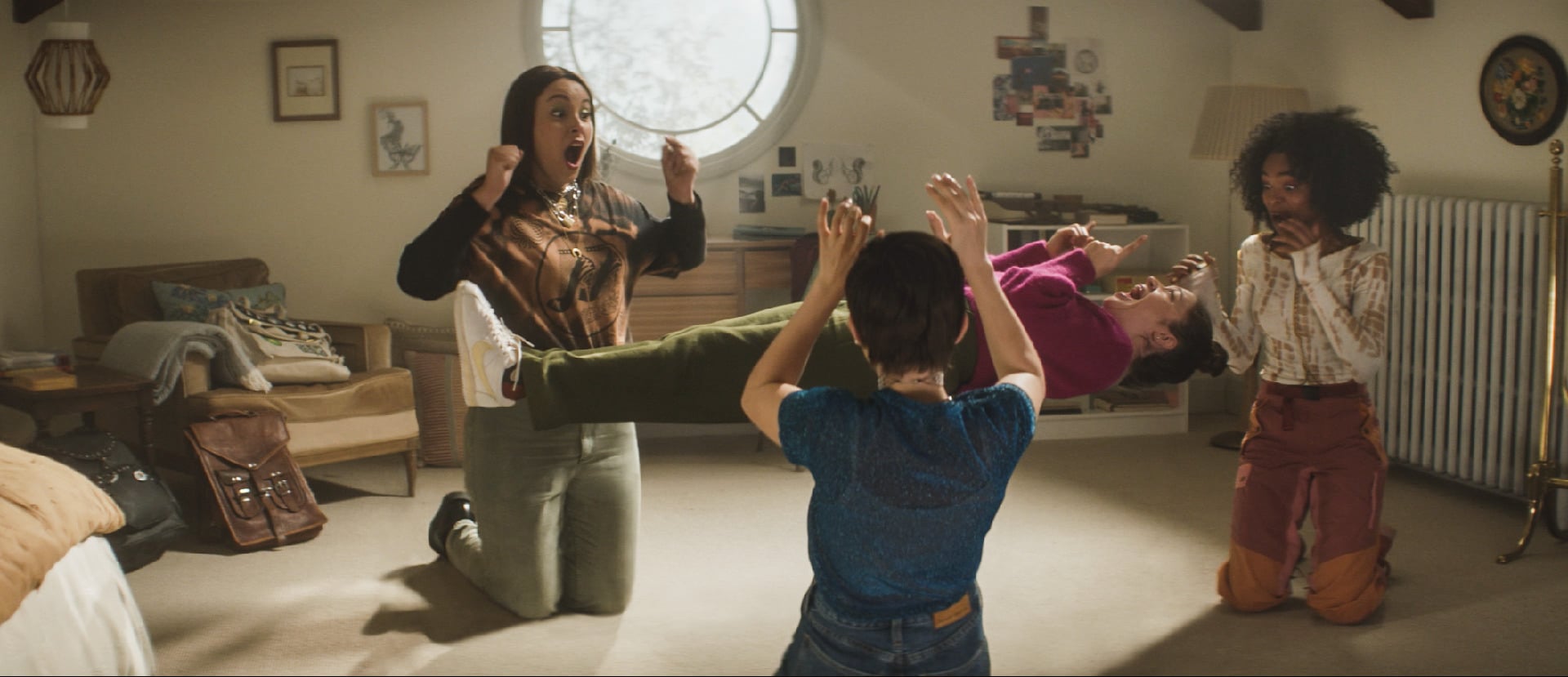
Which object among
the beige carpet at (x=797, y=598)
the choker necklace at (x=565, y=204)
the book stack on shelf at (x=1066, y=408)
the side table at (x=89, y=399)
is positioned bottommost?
the beige carpet at (x=797, y=598)

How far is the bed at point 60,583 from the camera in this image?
2.55 meters

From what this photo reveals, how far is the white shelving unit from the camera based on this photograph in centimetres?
537

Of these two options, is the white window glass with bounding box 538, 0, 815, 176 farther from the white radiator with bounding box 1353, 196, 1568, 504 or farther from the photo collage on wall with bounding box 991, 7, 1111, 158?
the white radiator with bounding box 1353, 196, 1568, 504

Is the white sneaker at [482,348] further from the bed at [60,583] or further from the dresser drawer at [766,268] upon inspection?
the dresser drawer at [766,268]

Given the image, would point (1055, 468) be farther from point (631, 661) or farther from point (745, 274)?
point (631, 661)

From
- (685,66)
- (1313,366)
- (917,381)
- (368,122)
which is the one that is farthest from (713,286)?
(917,381)

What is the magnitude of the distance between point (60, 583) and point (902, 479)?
1.78 metres

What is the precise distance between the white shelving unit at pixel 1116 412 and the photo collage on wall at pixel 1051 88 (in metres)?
0.46

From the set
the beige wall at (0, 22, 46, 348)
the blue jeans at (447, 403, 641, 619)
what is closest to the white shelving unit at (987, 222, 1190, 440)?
the blue jeans at (447, 403, 641, 619)

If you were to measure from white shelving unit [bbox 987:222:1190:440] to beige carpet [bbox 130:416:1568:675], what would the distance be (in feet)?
2.44

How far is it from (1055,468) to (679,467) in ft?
4.42

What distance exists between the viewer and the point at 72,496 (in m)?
2.85

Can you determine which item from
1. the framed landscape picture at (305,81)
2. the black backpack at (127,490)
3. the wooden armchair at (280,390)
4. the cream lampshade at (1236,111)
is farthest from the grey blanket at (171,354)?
the cream lampshade at (1236,111)

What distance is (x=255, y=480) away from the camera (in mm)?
4023
